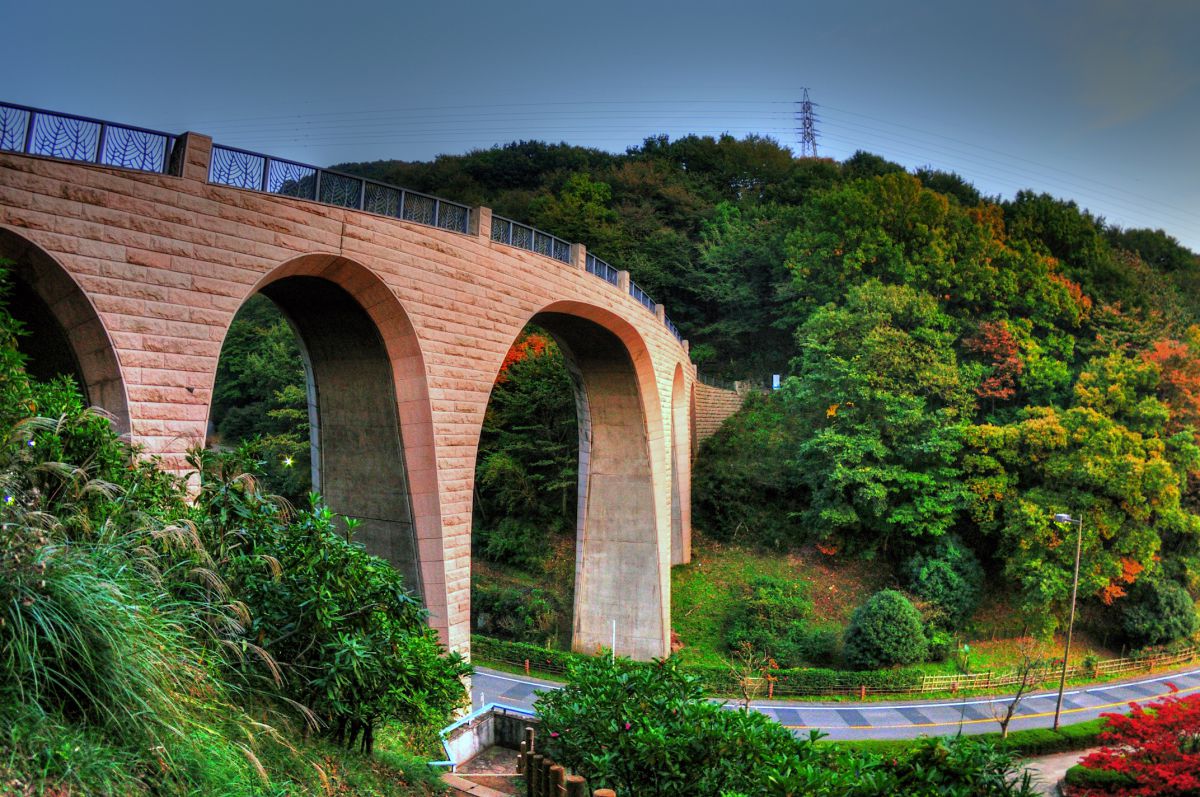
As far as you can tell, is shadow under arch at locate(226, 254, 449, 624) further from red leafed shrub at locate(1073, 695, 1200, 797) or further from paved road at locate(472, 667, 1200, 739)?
red leafed shrub at locate(1073, 695, 1200, 797)

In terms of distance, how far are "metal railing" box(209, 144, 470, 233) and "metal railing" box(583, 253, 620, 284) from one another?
4.56m

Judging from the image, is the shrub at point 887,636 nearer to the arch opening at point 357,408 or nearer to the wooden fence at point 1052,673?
the wooden fence at point 1052,673

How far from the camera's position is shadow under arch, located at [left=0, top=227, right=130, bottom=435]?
6695 mm

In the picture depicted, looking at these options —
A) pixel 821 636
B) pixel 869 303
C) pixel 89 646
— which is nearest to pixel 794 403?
pixel 869 303

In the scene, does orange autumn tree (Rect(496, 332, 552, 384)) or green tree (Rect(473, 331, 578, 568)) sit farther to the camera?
orange autumn tree (Rect(496, 332, 552, 384))

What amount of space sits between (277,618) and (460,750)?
20.3 ft

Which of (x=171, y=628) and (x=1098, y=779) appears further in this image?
(x=1098, y=779)

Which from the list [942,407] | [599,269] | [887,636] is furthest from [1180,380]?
[599,269]

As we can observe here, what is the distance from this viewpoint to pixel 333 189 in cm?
937

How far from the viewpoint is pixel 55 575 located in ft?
12.4

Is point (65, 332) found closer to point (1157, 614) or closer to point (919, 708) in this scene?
point (919, 708)

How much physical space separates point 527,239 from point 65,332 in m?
7.31

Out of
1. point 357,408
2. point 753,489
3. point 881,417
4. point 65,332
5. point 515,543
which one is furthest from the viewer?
point 753,489

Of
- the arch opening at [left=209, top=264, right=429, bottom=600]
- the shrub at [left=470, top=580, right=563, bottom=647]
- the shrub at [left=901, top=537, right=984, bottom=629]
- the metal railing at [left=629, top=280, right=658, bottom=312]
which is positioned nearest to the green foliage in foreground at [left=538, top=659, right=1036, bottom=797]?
the arch opening at [left=209, top=264, right=429, bottom=600]
